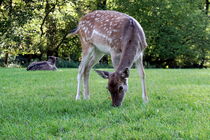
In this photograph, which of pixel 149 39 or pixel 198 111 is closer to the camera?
pixel 198 111

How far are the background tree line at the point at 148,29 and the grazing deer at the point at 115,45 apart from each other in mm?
19685

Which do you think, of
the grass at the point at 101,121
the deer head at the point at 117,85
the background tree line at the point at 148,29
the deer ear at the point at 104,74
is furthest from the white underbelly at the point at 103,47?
the background tree line at the point at 148,29

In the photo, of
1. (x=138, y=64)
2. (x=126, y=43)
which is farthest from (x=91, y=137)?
(x=138, y=64)

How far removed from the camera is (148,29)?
27219mm

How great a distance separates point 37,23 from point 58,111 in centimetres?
2363

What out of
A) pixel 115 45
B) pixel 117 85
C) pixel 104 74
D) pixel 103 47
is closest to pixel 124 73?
pixel 117 85

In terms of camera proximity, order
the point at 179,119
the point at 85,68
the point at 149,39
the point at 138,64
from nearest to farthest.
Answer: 1. the point at 179,119
2. the point at 138,64
3. the point at 85,68
4. the point at 149,39

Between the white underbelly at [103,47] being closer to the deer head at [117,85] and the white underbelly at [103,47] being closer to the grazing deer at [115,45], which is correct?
the grazing deer at [115,45]

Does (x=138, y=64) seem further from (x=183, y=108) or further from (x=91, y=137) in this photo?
(x=91, y=137)

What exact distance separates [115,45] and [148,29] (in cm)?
2233

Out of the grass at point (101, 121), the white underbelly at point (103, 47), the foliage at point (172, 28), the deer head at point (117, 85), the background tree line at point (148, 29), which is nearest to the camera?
the grass at point (101, 121)

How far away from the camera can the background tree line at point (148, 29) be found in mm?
26375

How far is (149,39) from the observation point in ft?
89.9

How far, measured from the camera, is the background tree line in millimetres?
26375
